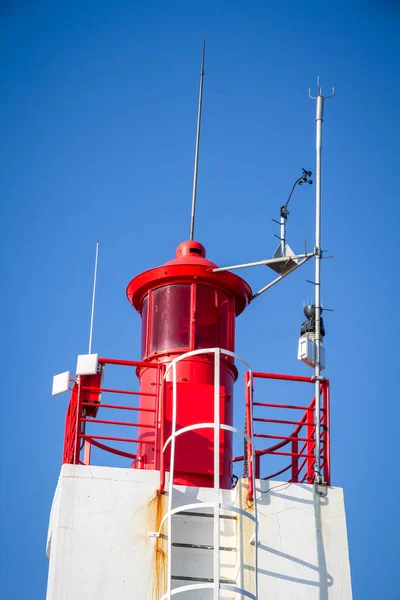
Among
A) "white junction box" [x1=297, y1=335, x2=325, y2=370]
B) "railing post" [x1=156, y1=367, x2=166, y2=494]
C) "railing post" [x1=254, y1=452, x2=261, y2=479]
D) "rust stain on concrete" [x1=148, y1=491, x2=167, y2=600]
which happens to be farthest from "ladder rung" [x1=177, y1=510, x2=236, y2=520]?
"white junction box" [x1=297, y1=335, x2=325, y2=370]

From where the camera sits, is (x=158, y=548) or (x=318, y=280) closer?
(x=158, y=548)

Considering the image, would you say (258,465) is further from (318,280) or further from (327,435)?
(318,280)

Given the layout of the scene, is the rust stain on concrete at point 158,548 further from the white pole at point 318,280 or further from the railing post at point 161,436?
the white pole at point 318,280

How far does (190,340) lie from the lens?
17891 mm

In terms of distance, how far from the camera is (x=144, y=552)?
50.5 ft

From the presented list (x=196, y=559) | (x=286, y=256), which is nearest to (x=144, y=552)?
(x=196, y=559)

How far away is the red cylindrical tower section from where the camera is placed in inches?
657

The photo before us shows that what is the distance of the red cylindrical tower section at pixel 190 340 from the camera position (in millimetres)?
16688

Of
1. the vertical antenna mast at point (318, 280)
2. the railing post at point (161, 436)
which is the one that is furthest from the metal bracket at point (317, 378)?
the railing post at point (161, 436)

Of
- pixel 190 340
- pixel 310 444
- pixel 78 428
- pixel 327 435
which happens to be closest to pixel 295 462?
pixel 310 444

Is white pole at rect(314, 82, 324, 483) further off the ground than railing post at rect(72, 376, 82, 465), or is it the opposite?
white pole at rect(314, 82, 324, 483)

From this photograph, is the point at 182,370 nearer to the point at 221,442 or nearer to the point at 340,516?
the point at 221,442

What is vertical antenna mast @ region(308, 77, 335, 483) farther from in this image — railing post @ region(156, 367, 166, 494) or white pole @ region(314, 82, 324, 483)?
railing post @ region(156, 367, 166, 494)

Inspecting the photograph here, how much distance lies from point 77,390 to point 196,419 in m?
1.82
